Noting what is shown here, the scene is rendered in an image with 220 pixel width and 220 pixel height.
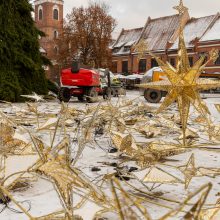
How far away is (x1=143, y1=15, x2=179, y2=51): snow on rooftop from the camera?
131 feet

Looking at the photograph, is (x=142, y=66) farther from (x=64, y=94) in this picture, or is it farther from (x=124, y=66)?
(x=64, y=94)

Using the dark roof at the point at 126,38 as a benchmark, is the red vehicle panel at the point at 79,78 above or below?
below

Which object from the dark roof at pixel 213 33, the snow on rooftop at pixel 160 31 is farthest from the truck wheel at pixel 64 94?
the snow on rooftop at pixel 160 31

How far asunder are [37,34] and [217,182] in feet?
43.3

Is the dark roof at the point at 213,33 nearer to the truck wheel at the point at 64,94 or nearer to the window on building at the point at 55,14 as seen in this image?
the truck wheel at the point at 64,94

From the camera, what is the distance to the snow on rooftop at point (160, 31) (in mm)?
39844

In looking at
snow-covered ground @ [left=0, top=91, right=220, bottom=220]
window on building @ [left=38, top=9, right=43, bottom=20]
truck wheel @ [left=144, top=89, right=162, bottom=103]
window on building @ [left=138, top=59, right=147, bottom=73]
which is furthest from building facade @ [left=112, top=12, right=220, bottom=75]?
window on building @ [left=38, top=9, right=43, bottom=20]

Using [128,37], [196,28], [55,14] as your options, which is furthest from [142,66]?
[55,14]

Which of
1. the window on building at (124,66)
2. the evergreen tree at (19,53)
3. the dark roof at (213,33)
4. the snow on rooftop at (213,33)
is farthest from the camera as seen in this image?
the window on building at (124,66)

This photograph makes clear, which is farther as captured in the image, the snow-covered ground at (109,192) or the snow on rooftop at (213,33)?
the snow on rooftop at (213,33)

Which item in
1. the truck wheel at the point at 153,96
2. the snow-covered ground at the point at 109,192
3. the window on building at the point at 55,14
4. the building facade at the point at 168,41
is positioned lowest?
the truck wheel at the point at 153,96

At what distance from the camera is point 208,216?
2.42ft

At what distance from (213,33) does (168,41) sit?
535 cm

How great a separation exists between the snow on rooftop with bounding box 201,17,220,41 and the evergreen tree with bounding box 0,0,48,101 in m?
26.1
